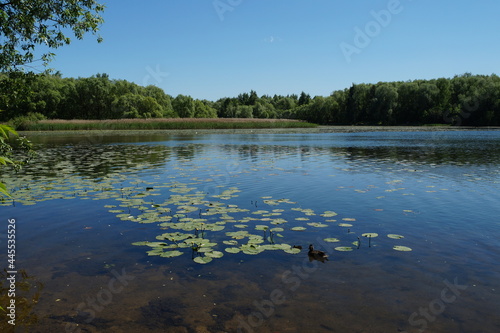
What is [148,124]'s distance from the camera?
7125 centimetres

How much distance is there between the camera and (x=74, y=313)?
5.02 meters

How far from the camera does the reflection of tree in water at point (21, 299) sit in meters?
4.80

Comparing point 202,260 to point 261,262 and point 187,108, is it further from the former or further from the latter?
point 187,108

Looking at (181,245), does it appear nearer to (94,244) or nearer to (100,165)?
(94,244)

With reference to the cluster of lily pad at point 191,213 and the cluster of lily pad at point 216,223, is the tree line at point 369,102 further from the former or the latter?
the cluster of lily pad at point 216,223

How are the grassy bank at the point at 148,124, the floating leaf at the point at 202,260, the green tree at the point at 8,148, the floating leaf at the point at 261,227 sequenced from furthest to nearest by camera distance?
the grassy bank at the point at 148,124, the floating leaf at the point at 261,227, the floating leaf at the point at 202,260, the green tree at the point at 8,148

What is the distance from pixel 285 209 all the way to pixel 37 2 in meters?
9.67

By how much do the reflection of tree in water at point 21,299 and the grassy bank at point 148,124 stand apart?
67.8 m

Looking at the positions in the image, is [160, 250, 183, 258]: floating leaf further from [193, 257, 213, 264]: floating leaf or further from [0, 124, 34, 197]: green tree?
[0, 124, 34, 197]: green tree

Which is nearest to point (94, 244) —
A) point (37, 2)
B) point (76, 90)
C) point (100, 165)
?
point (37, 2)

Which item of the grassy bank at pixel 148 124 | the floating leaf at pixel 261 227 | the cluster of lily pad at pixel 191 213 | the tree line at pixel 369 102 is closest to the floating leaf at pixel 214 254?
the cluster of lily pad at pixel 191 213

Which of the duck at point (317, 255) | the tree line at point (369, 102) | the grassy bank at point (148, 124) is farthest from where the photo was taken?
the tree line at point (369, 102)

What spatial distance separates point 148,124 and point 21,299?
226 ft

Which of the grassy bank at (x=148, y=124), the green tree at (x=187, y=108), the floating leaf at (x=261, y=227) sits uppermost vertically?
the green tree at (x=187, y=108)
